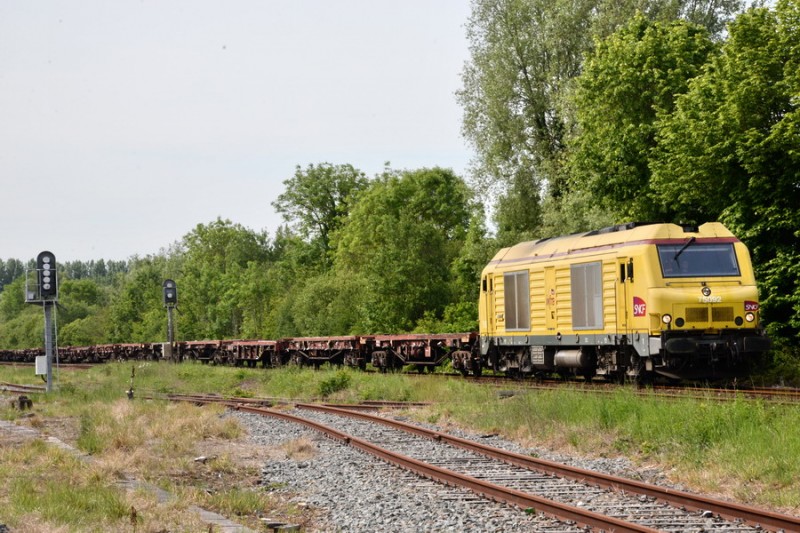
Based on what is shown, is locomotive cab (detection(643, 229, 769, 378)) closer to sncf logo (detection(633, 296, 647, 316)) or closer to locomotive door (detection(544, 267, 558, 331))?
sncf logo (detection(633, 296, 647, 316))

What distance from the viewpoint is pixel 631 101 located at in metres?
33.0

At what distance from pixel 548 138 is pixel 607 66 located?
12.7 meters

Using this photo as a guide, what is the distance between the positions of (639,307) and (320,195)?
6723cm

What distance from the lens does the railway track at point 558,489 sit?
8.91 m

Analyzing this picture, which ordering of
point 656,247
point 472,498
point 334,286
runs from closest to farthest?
point 472,498, point 656,247, point 334,286

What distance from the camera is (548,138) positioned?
45750 millimetres

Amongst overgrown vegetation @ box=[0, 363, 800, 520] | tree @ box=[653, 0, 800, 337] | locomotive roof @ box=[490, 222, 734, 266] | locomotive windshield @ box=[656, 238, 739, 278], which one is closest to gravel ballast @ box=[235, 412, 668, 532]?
overgrown vegetation @ box=[0, 363, 800, 520]

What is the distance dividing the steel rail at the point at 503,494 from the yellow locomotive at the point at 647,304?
734 centimetres

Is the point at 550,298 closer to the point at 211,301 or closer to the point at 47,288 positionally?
the point at 47,288

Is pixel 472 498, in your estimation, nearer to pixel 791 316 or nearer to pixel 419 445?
pixel 419 445

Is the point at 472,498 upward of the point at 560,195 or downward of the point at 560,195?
downward

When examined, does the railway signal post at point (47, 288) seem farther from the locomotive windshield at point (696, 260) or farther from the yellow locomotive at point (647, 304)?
the locomotive windshield at point (696, 260)

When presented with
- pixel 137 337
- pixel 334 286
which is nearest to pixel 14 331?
pixel 137 337

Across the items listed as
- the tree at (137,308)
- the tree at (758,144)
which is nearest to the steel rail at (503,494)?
the tree at (758,144)
